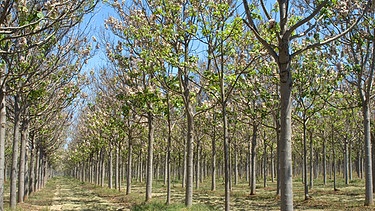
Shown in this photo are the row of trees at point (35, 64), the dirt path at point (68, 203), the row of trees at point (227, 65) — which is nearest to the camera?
the row of trees at point (35, 64)

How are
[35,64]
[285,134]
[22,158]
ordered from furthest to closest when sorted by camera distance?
1. [22,158]
2. [35,64]
3. [285,134]

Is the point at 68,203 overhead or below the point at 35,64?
below

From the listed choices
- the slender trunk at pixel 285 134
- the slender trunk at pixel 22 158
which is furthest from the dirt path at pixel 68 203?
the slender trunk at pixel 285 134

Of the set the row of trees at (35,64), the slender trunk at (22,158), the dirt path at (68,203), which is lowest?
the dirt path at (68,203)

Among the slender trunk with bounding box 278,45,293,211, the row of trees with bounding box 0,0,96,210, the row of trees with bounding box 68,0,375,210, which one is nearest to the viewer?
the slender trunk with bounding box 278,45,293,211

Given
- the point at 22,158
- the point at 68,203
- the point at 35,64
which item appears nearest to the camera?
the point at 35,64

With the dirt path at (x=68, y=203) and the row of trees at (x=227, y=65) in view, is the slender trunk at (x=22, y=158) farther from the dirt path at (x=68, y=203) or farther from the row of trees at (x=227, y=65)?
the row of trees at (x=227, y=65)

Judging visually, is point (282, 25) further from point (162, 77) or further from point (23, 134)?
point (23, 134)

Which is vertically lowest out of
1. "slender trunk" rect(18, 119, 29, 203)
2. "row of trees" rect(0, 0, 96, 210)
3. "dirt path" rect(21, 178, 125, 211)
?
"dirt path" rect(21, 178, 125, 211)

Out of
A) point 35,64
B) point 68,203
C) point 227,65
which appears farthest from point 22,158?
point 227,65

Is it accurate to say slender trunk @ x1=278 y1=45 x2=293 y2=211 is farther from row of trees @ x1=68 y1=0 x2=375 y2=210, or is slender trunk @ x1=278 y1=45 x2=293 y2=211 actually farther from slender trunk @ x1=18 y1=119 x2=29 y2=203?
slender trunk @ x1=18 y1=119 x2=29 y2=203

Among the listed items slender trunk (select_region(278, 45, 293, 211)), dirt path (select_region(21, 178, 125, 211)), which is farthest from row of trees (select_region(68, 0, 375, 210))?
dirt path (select_region(21, 178, 125, 211))

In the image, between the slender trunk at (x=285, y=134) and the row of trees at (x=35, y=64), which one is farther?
the row of trees at (x=35, y=64)

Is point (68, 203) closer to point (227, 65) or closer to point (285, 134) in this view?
point (227, 65)
